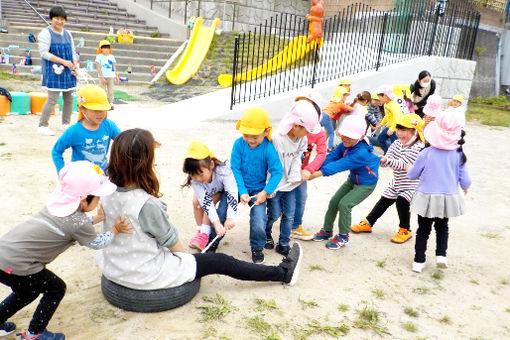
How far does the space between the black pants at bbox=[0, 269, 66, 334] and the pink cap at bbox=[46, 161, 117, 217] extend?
0.42 m

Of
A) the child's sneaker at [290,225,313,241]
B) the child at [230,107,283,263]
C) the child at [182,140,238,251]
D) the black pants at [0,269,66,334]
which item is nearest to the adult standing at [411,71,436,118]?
the child's sneaker at [290,225,313,241]

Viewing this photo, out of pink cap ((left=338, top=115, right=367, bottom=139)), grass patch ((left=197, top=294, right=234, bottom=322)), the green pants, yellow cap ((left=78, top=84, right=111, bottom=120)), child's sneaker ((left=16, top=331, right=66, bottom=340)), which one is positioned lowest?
grass patch ((left=197, top=294, right=234, bottom=322))

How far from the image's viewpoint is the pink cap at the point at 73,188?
7.48 ft

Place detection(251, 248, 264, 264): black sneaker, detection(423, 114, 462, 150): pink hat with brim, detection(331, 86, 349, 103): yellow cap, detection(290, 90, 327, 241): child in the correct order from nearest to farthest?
detection(423, 114, 462, 150): pink hat with brim, detection(251, 248, 264, 264): black sneaker, detection(290, 90, 327, 241): child, detection(331, 86, 349, 103): yellow cap

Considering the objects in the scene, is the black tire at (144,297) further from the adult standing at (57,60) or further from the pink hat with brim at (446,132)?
the adult standing at (57,60)

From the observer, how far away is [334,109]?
297 inches

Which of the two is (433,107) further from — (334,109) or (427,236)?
(427,236)

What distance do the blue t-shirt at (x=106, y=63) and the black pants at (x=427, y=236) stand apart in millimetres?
8140

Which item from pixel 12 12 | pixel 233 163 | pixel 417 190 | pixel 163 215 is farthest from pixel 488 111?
pixel 12 12

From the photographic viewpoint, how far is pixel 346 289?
11.3ft

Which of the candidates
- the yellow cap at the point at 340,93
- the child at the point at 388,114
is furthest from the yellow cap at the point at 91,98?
the child at the point at 388,114

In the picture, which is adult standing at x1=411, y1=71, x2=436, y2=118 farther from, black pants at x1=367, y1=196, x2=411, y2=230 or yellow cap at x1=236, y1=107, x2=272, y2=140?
yellow cap at x1=236, y1=107, x2=272, y2=140

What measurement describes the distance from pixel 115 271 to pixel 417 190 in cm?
264

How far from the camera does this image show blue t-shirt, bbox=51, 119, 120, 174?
353 centimetres
